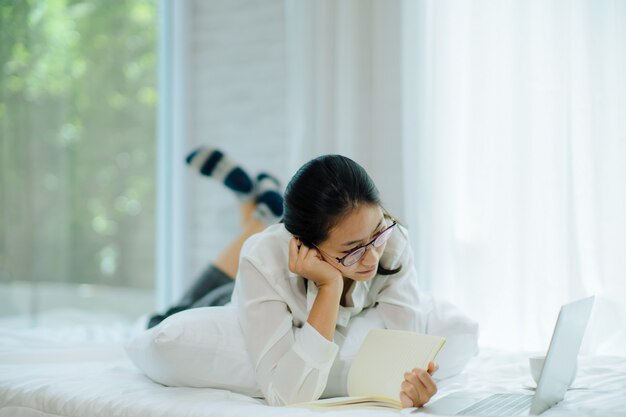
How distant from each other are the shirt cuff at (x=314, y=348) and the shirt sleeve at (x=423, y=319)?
0.91 feet

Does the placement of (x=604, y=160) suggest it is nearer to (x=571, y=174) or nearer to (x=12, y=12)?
(x=571, y=174)

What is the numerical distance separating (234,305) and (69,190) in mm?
1722

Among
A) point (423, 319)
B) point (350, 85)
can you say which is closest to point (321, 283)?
point (423, 319)

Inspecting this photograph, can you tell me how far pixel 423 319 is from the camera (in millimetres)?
1707

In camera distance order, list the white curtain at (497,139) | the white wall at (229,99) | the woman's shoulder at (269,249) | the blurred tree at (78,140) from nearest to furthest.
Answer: the woman's shoulder at (269,249) < the white curtain at (497,139) < the blurred tree at (78,140) < the white wall at (229,99)

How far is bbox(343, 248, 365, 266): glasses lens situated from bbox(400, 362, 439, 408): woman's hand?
0.25 metres

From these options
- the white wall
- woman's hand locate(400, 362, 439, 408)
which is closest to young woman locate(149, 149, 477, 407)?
woman's hand locate(400, 362, 439, 408)

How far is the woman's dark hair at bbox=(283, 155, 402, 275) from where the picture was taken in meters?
1.41

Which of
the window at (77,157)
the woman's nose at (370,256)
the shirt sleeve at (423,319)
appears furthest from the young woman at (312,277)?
the window at (77,157)

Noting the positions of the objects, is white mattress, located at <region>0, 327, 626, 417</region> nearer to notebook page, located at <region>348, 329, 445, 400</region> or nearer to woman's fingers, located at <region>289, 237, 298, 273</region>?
notebook page, located at <region>348, 329, 445, 400</region>

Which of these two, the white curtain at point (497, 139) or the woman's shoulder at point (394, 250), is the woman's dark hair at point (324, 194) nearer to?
the woman's shoulder at point (394, 250)

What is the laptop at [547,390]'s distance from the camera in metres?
1.27

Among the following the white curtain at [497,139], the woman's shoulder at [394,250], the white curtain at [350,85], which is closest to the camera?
the woman's shoulder at [394,250]

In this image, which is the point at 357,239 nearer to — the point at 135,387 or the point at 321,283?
the point at 321,283
